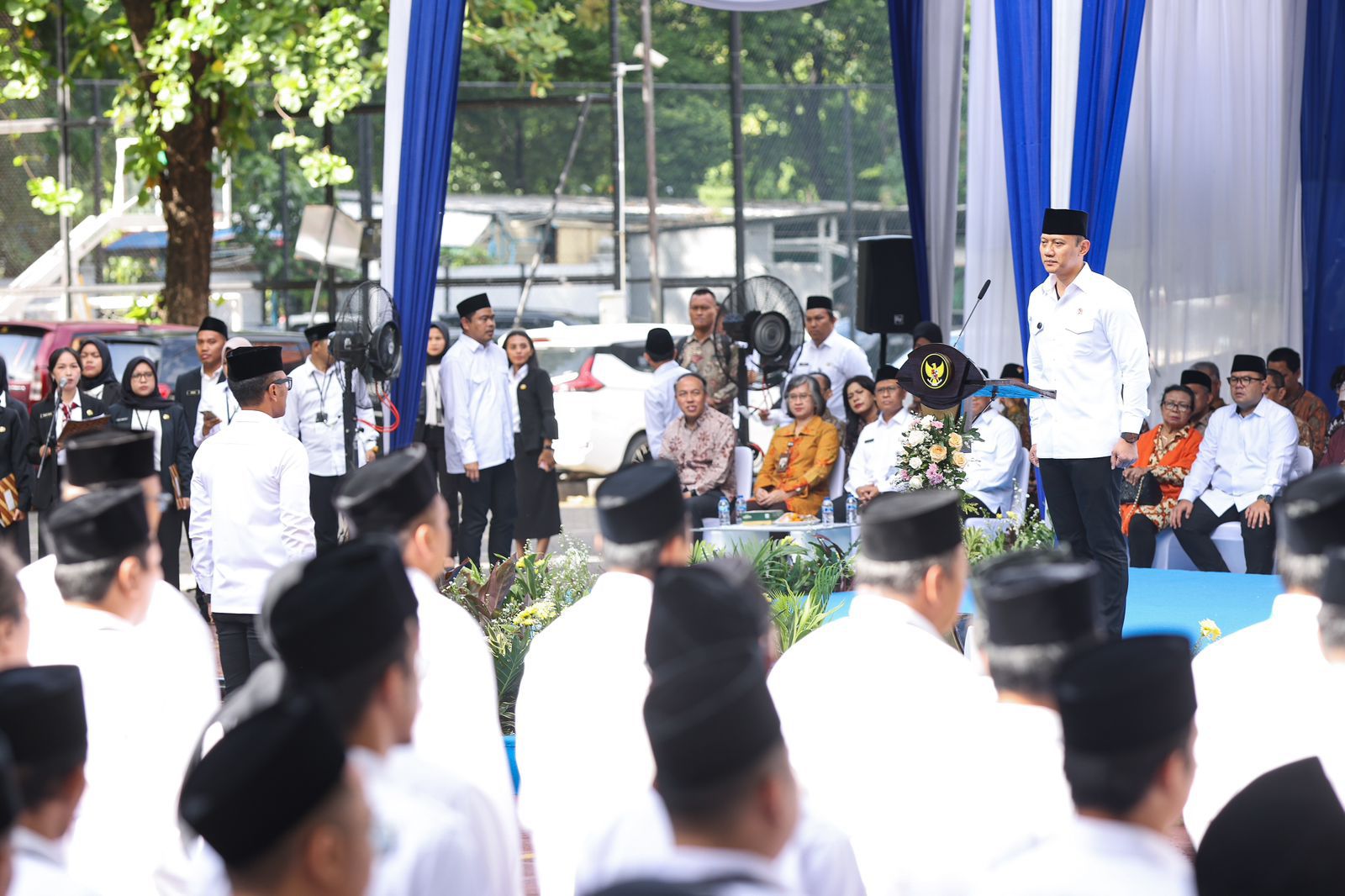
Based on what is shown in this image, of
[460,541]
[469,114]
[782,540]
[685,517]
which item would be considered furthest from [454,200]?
[685,517]

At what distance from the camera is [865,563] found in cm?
294

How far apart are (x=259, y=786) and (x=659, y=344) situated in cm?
814

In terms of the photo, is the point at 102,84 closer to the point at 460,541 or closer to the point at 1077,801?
the point at 460,541

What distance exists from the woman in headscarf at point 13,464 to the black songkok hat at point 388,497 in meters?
5.55

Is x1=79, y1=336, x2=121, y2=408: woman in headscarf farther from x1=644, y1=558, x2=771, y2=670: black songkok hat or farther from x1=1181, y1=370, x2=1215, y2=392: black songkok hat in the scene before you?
x1=644, y1=558, x2=771, y2=670: black songkok hat

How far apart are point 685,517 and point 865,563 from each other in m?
0.45

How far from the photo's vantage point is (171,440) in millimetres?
8297

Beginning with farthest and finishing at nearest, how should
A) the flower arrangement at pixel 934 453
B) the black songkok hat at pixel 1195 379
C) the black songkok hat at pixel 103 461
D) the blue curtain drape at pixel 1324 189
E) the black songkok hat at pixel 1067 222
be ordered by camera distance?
the blue curtain drape at pixel 1324 189 → the black songkok hat at pixel 1195 379 → the flower arrangement at pixel 934 453 → the black songkok hat at pixel 1067 222 → the black songkok hat at pixel 103 461

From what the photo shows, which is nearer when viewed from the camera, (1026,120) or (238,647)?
(238,647)

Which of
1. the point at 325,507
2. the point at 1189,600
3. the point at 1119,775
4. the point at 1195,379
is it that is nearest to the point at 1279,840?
the point at 1119,775

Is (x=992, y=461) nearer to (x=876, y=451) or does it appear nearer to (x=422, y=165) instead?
(x=876, y=451)

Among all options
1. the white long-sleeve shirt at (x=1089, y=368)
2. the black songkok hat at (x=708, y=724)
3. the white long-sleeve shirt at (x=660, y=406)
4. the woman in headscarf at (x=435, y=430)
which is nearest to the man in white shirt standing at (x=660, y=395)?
the white long-sleeve shirt at (x=660, y=406)

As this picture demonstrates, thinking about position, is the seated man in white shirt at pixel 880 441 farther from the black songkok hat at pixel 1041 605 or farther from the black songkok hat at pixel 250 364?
the black songkok hat at pixel 1041 605

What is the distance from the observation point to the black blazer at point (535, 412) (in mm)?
9970
